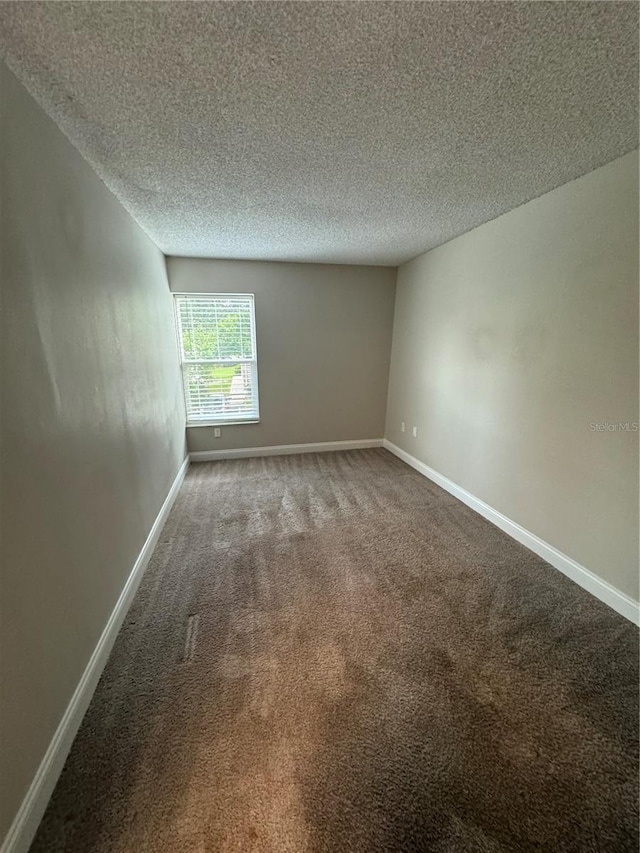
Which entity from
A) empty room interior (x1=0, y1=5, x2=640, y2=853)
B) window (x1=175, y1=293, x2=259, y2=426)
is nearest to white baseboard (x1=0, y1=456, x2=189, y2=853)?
empty room interior (x1=0, y1=5, x2=640, y2=853)

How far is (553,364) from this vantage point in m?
2.01

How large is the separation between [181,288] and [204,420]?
5.03ft

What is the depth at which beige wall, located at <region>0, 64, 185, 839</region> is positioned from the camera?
941 millimetres

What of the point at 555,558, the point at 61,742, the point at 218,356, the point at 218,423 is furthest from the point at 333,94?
the point at 218,423

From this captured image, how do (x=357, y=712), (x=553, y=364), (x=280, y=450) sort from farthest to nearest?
(x=280, y=450) < (x=553, y=364) < (x=357, y=712)

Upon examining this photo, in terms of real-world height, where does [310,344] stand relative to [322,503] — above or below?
above

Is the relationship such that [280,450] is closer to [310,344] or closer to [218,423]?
[218,423]

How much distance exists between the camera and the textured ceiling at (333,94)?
0.90m

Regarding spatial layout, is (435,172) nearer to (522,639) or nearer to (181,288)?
(522,639)

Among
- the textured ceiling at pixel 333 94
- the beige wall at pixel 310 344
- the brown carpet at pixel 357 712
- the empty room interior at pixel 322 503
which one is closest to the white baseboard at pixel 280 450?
the beige wall at pixel 310 344

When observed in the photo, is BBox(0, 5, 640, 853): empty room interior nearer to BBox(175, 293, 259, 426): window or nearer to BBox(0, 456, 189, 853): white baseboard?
BBox(0, 456, 189, 853): white baseboard

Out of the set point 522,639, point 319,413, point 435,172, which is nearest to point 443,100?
point 435,172

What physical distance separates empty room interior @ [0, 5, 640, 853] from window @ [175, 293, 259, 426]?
897 mm

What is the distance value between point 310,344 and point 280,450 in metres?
1.44
